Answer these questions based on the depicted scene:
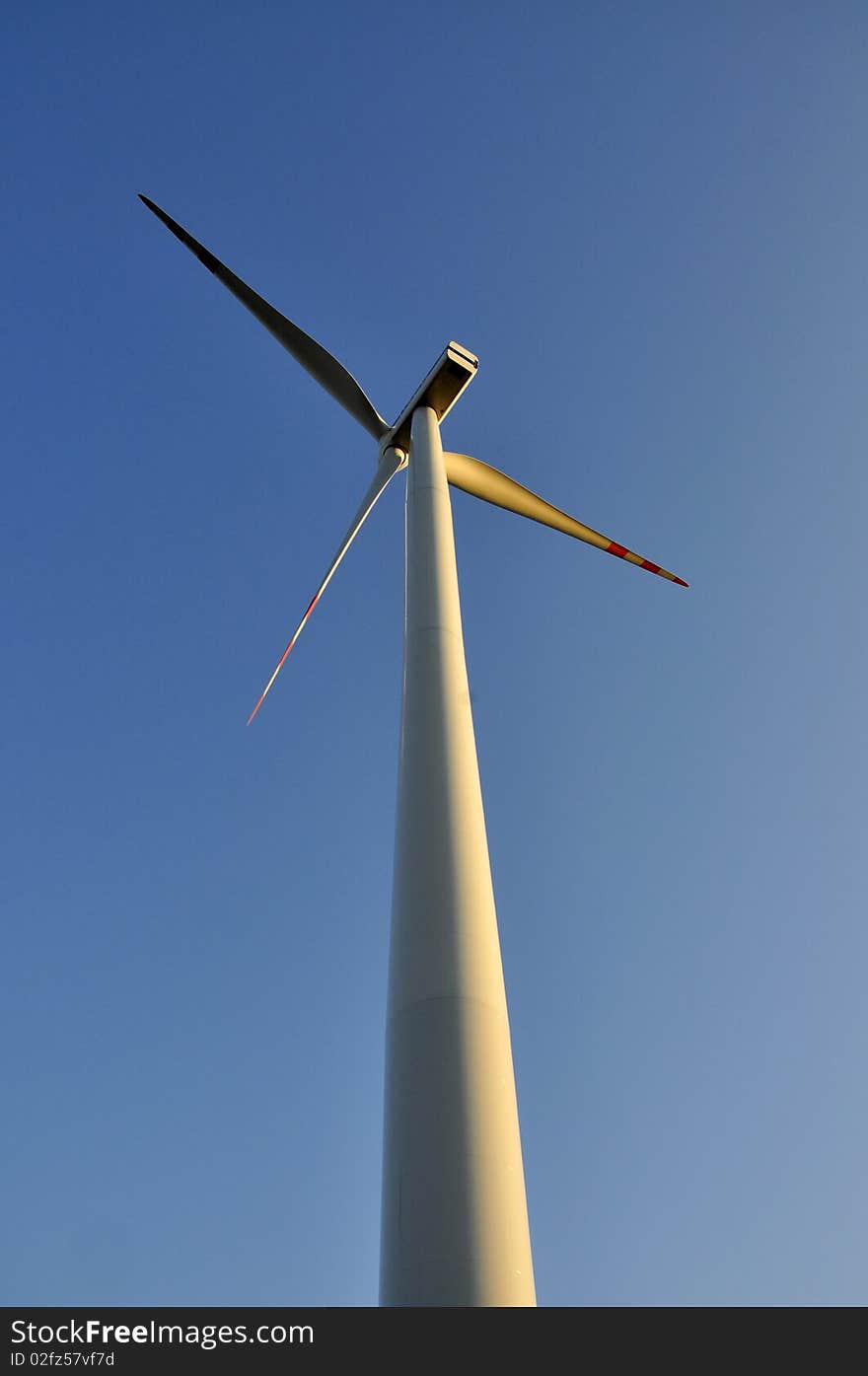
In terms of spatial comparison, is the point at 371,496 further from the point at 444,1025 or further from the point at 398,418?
the point at 444,1025

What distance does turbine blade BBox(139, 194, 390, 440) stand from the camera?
22.7 metres

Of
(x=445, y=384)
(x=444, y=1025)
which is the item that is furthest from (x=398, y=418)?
(x=444, y=1025)

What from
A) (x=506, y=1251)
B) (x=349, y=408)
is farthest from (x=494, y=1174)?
(x=349, y=408)

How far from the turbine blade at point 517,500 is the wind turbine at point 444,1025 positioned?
7.84 m

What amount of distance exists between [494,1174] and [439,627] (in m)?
6.40

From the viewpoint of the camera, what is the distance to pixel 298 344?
23.6m

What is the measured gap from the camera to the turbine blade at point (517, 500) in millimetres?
21203

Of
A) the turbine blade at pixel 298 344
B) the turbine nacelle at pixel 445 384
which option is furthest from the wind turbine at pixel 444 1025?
the turbine blade at pixel 298 344

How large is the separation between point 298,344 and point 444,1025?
1881 centimetres

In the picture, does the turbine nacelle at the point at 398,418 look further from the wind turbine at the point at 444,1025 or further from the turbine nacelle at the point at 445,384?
the wind turbine at the point at 444,1025

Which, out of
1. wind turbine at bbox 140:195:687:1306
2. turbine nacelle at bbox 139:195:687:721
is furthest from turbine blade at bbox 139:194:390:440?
wind turbine at bbox 140:195:687:1306

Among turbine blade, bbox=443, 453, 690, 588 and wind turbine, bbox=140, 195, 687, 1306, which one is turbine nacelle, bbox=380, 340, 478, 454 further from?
wind turbine, bbox=140, 195, 687, 1306

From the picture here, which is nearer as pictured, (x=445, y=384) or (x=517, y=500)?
(x=445, y=384)
